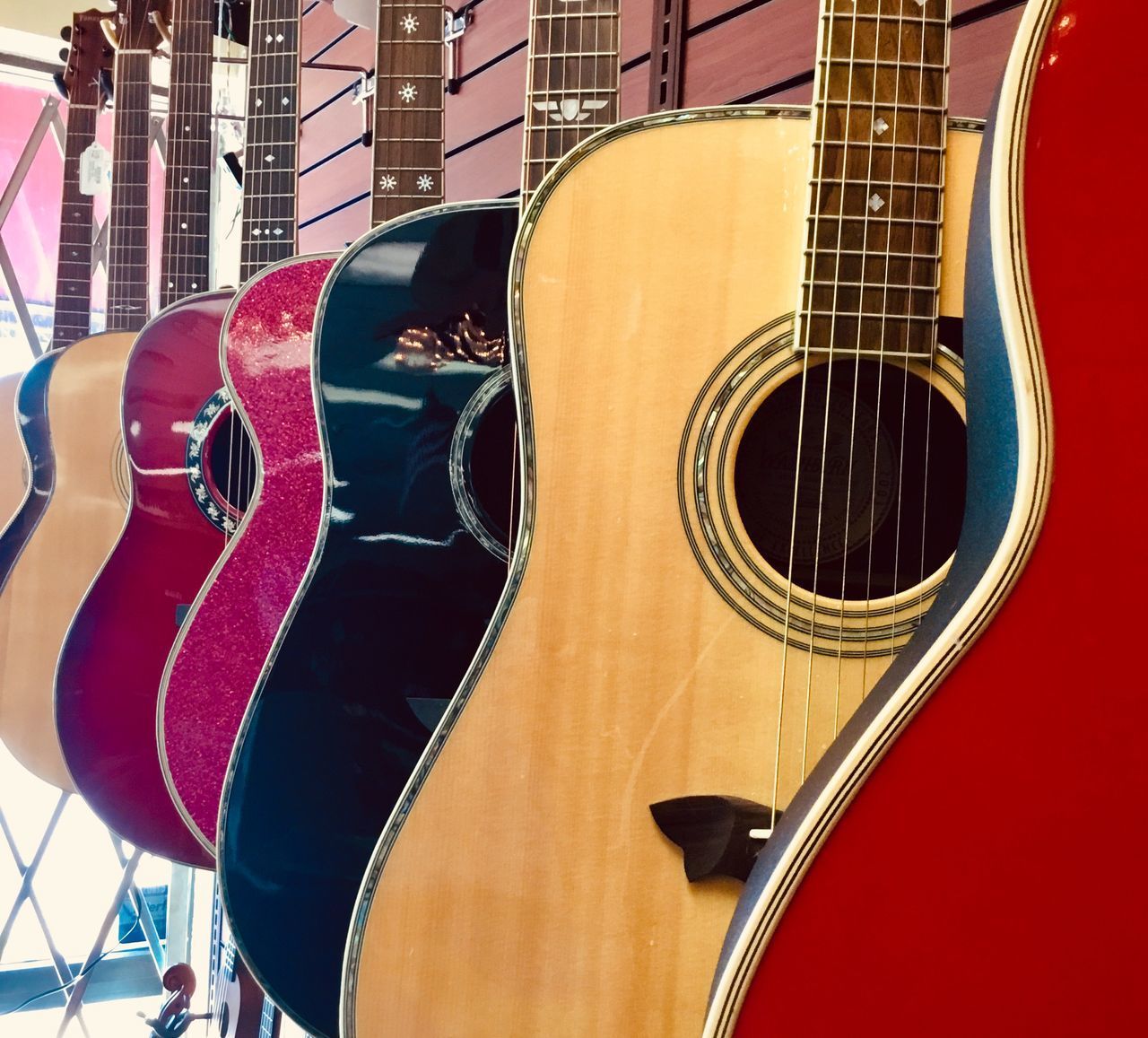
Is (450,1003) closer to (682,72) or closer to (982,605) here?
(982,605)

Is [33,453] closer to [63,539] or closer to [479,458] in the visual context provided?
[63,539]

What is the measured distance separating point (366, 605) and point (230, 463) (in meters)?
0.57

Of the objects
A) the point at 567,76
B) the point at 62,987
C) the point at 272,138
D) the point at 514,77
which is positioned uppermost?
the point at 514,77

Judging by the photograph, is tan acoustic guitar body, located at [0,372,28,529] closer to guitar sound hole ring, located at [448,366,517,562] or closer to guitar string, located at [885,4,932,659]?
guitar sound hole ring, located at [448,366,517,562]

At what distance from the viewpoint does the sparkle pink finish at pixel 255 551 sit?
43.4 inches

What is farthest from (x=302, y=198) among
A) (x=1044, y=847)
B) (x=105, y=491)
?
(x=1044, y=847)

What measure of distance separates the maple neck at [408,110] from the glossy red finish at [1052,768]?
0.81m

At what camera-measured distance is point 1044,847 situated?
46 cm

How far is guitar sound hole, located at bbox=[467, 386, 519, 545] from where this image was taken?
2.94ft

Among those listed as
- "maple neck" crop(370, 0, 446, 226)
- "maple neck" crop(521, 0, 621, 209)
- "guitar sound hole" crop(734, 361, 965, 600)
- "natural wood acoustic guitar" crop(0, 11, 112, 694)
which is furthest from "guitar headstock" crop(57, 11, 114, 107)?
"guitar sound hole" crop(734, 361, 965, 600)

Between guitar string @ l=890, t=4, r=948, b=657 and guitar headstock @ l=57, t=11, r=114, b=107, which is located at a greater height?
guitar headstock @ l=57, t=11, r=114, b=107

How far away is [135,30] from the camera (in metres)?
2.11

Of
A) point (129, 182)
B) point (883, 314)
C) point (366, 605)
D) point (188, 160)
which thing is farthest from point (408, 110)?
point (129, 182)

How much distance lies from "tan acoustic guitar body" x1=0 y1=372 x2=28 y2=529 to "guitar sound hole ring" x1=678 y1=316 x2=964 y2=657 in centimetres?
208
